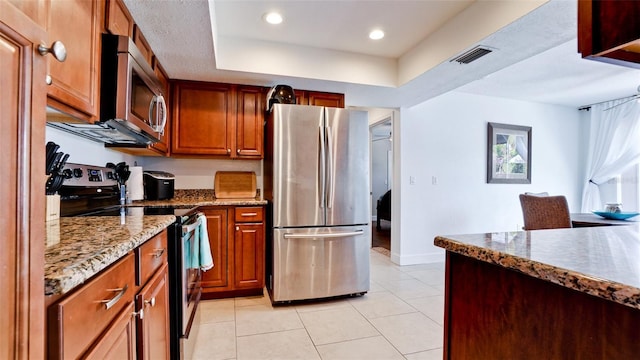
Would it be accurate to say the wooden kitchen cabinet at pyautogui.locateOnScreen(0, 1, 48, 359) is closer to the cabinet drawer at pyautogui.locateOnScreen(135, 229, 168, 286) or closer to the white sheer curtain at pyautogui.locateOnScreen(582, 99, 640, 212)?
the cabinet drawer at pyautogui.locateOnScreen(135, 229, 168, 286)

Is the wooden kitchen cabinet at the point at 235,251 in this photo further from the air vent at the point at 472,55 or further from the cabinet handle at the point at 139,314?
the air vent at the point at 472,55

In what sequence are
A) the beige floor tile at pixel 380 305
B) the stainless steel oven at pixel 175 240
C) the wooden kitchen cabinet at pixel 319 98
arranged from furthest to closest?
the wooden kitchen cabinet at pixel 319 98
the beige floor tile at pixel 380 305
the stainless steel oven at pixel 175 240

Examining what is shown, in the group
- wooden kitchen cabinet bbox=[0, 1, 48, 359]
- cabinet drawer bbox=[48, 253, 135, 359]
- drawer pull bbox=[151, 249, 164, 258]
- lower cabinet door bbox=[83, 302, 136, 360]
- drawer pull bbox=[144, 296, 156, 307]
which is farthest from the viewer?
drawer pull bbox=[151, 249, 164, 258]

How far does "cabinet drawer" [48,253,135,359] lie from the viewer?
2.07ft

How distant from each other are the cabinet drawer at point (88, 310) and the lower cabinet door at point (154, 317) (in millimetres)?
142

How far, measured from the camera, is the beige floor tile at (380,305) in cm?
252

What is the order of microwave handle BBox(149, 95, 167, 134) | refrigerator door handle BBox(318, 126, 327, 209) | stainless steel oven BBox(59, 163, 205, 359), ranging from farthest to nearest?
refrigerator door handle BBox(318, 126, 327, 209) < microwave handle BBox(149, 95, 167, 134) < stainless steel oven BBox(59, 163, 205, 359)

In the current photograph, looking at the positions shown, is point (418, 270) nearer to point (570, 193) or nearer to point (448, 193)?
point (448, 193)

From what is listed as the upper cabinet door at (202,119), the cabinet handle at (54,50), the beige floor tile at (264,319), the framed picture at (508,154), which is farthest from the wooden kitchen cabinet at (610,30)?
the framed picture at (508,154)

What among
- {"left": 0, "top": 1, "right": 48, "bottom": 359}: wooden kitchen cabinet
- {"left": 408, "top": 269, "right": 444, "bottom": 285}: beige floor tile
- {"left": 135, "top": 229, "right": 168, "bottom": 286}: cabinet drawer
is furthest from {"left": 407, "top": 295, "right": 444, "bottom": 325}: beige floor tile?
{"left": 0, "top": 1, "right": 48, "bottom": 359}: wooden kitchen cabinet

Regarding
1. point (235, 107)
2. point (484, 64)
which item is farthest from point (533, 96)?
point (235, 107)

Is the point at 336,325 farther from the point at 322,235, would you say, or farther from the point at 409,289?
the point at 409,289

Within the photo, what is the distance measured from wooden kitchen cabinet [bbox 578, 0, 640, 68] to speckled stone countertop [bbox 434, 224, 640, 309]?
0.43 meters

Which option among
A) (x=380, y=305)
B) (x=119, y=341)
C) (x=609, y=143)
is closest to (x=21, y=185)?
(x=119, y=341)
